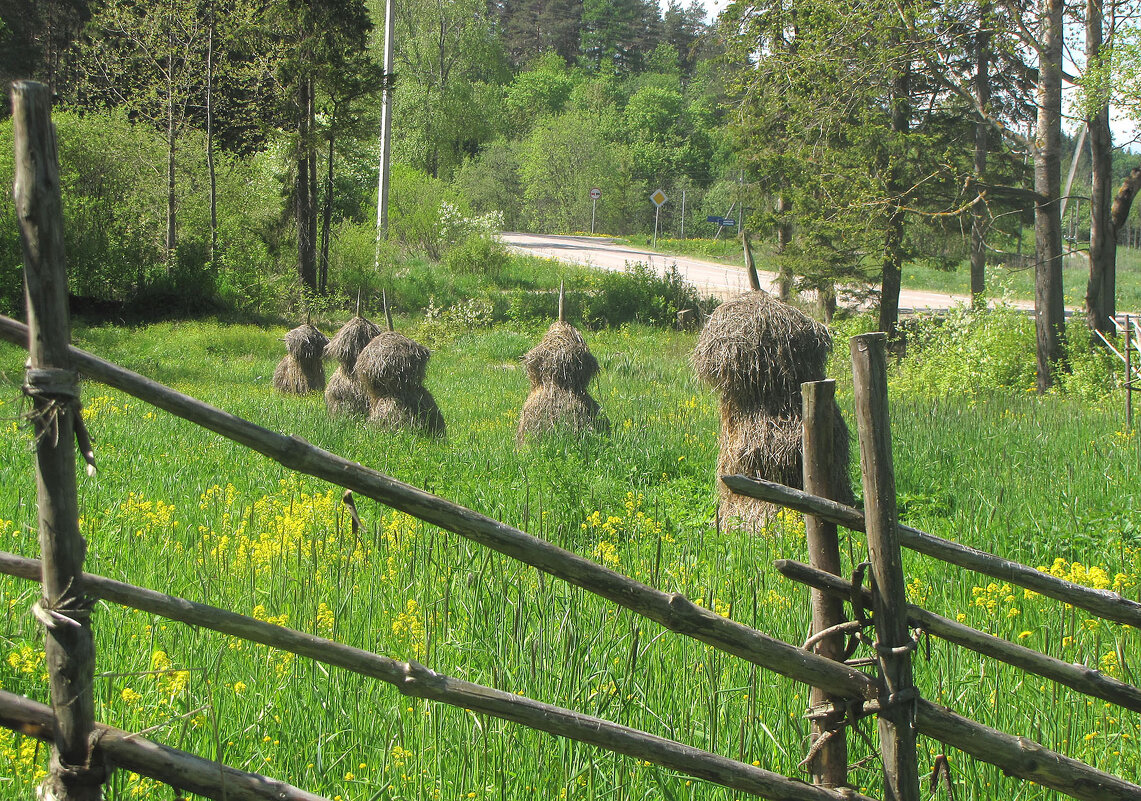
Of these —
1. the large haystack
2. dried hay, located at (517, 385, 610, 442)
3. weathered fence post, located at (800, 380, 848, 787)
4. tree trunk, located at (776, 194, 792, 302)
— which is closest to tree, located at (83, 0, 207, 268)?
tree trunk, located at (776, 194, 792, 302)

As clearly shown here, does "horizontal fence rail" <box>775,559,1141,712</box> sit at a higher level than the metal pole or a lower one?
lower

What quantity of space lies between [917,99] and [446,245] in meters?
17.8

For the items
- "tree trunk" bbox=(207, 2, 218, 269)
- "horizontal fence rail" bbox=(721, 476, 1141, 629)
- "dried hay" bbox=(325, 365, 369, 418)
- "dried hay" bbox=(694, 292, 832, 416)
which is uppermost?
"tree trunk" bbox=(207, 2, 218, 269)

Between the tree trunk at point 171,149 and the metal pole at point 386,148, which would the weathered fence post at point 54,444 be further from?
the metal pole at point 386,148

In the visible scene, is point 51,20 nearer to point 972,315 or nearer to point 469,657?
point 972,315

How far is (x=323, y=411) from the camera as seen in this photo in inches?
463

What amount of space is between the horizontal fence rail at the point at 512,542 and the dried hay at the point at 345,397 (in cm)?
964

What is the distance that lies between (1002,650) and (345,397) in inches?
418

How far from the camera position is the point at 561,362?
10.1m

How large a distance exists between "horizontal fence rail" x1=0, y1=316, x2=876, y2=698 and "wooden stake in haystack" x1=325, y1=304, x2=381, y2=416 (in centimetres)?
976

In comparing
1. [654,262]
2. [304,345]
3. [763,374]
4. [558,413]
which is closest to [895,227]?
[558,413]

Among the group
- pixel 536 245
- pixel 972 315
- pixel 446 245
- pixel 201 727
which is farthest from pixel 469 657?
pixel 536 245

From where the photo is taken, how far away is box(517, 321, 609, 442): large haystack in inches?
388

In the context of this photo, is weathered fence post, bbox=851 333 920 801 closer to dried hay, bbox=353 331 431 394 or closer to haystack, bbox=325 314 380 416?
dried hay, bbox=353 331 431 394
